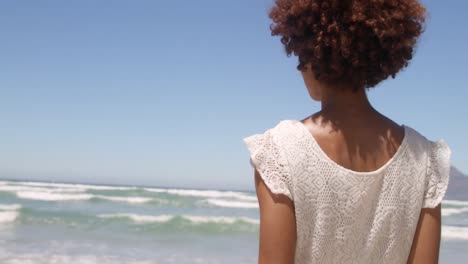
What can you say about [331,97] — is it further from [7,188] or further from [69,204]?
[7,188]

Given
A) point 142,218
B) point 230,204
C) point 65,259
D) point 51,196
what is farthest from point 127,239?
point 51,196

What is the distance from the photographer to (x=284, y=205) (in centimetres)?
141

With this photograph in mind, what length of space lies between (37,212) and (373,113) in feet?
48.5

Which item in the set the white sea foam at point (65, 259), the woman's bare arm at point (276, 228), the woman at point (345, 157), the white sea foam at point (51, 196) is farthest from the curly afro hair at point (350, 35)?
the white sea foam at point (51, 196)

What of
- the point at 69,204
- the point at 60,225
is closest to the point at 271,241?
the point at 60,225

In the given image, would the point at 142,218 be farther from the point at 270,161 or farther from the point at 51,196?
the point at 270,161

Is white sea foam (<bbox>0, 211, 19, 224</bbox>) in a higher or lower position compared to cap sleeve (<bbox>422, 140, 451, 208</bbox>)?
lower

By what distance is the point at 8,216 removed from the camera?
13.2 m

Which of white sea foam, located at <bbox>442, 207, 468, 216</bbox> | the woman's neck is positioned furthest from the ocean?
the woman's neck

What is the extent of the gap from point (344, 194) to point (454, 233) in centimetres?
1311

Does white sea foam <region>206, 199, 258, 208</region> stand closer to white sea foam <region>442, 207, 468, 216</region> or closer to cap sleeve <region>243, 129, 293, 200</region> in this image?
white sea foam <region>442, 207, 468, 216</region>

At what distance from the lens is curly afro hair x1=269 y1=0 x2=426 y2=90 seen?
1.43 metres

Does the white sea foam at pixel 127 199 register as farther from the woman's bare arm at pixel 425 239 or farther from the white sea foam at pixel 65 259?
the woman's bare arm at pixel 425 239

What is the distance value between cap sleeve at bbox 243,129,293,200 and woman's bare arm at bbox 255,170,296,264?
0.02 meters
